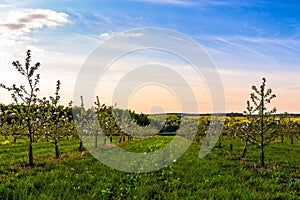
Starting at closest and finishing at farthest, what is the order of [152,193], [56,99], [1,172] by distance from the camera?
[152,193]
[1,172]
[56,99]

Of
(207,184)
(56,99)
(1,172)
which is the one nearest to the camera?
(207,184)

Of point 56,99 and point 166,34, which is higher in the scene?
point 166,34

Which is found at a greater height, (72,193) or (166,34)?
(166,34)

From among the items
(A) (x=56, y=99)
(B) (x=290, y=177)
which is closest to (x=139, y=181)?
(B) (x=290, y=177)

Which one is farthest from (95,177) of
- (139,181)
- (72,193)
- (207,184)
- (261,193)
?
(261,193)

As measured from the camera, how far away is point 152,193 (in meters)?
10.7

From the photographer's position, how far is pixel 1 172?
47.0ft

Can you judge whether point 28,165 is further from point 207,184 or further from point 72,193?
point 207,184

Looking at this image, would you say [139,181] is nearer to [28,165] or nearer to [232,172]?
[232,172]

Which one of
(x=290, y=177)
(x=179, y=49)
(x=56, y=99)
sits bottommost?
(x=290, y=177)

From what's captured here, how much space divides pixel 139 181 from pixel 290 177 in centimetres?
761

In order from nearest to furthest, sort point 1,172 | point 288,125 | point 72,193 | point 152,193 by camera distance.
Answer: point 72,193 < point 152,193 < point 1,172 < point 288,125

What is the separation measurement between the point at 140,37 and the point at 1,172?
473 inches

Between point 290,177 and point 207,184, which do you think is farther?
point 290,177
